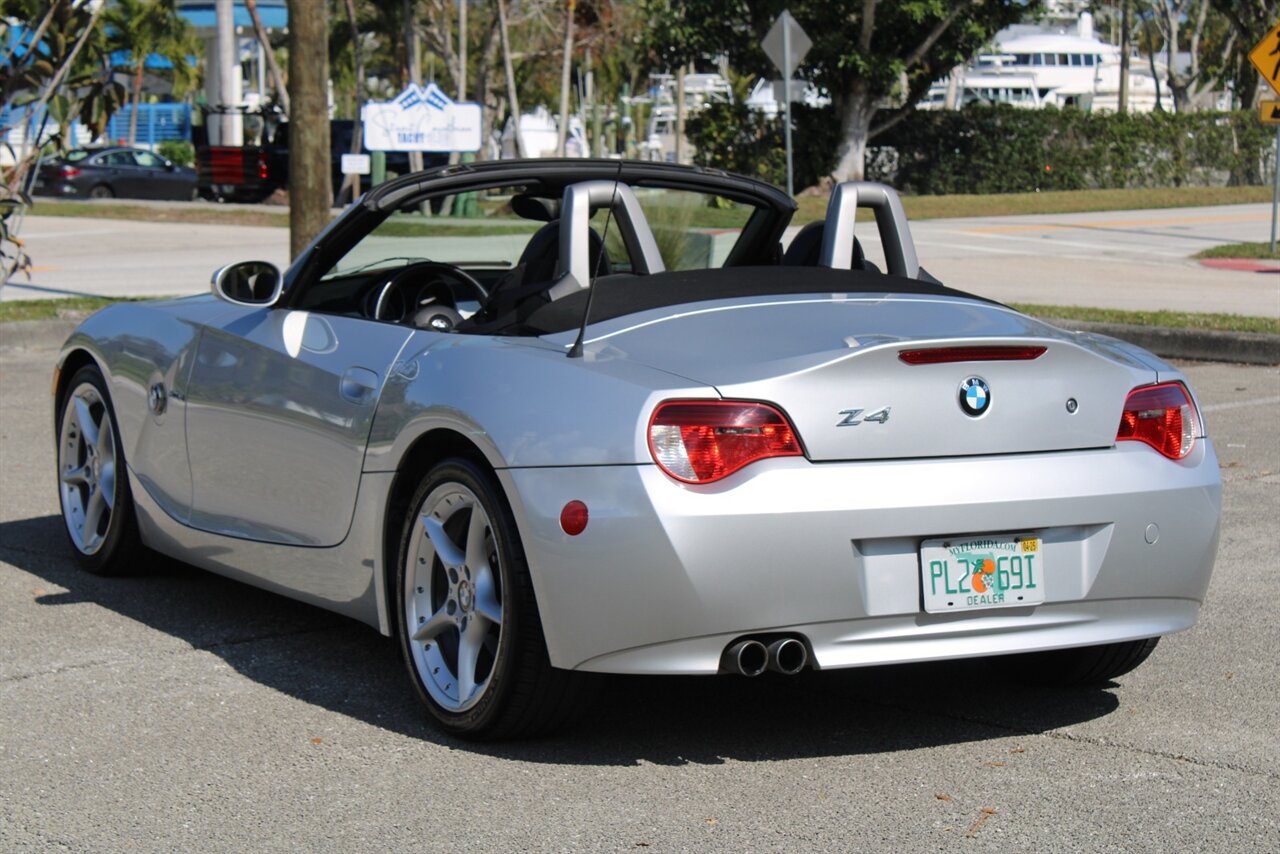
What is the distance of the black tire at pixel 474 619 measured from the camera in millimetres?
4219

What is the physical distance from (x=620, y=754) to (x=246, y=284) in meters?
2.16

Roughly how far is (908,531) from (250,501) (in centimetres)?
217

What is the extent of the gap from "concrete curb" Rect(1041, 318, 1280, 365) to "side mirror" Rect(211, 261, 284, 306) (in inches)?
314

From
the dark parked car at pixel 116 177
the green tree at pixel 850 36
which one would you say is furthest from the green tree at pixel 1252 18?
the dark parked car at pixel 116 177

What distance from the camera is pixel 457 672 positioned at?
4.52m

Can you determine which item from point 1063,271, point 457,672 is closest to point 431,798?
point 457,672

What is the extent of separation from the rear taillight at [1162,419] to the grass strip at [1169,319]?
8.91 metres

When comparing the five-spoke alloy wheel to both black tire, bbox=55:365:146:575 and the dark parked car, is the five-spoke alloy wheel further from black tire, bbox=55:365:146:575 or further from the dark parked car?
the dark parked car

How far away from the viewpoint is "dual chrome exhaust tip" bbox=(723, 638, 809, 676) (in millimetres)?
4043

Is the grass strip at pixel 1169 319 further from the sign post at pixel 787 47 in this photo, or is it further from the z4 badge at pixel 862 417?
the z4 badge at pixel 862 417

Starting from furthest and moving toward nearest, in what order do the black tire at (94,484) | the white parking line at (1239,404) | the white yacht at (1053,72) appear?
1. the white yacht at (1053,72)
2. the white parking line at (1239,404)
3. the black tire at (94,484)

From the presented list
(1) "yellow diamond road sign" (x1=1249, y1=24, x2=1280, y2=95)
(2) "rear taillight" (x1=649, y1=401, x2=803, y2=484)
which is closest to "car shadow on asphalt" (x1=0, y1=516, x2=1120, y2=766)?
(2) "rear taillight" (x1=649, y1=401, x2=803, y2=484)

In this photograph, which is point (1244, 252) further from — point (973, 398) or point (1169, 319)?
point (973, 398)

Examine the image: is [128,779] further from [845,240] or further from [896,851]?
[845,240]
